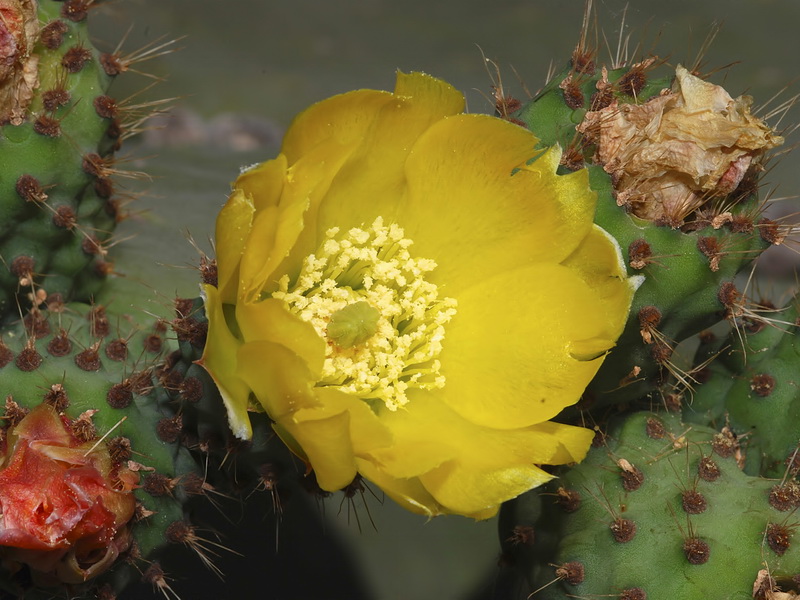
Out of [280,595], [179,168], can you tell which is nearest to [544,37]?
[179,168]

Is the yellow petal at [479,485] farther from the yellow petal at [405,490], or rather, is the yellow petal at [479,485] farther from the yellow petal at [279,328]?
the yellow petal at [279,328]


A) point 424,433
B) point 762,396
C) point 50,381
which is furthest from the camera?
point 762,396

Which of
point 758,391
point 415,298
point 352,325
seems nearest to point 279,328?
point 352,325

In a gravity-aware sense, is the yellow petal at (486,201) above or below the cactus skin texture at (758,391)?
above

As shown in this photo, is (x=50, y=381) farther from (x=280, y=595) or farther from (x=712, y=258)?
(x=712, y=258)

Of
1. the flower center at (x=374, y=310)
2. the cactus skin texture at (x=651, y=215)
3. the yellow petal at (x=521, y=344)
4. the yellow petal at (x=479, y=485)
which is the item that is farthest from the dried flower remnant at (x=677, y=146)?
the yellow petal at (x=479, y=485)

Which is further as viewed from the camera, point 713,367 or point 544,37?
point 544,37

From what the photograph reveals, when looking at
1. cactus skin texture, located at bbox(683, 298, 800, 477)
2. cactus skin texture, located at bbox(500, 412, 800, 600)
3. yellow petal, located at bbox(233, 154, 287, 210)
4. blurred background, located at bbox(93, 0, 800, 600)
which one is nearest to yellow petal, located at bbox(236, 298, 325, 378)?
yellow petal, located at bbox(233, 154, 287, 210)
